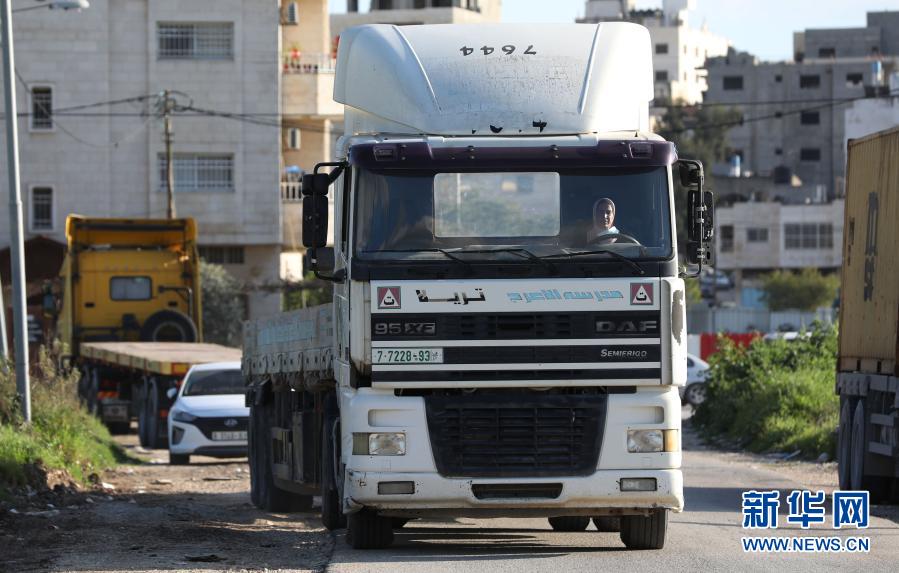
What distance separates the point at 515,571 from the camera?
37.9 ft

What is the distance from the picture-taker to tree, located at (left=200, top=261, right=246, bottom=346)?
162 feet

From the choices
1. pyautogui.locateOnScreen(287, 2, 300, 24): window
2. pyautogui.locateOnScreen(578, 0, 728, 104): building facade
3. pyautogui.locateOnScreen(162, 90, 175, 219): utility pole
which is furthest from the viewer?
pyautogui.locateOnScreen(578, 0, 728, 104): building facade

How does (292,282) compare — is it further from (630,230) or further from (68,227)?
(630,230)

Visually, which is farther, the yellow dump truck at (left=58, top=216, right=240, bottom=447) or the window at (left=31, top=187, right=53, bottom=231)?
the window at (left=31, top=187, right=53, bottom=231)

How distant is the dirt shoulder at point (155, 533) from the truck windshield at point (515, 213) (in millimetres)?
2467

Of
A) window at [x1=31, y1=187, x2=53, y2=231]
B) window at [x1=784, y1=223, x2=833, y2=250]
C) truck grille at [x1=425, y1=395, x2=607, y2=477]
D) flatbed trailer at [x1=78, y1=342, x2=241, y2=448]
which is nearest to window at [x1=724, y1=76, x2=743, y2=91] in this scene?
window at [x1=784, y1=223, x2=833, y2=250]

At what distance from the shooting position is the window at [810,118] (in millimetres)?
106500

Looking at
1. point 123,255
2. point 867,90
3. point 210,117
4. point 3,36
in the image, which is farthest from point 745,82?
point 3,36

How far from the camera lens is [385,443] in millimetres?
11984

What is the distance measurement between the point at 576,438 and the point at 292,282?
127 feet

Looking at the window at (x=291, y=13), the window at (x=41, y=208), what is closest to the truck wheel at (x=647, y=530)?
the window at (x=41, y=208)

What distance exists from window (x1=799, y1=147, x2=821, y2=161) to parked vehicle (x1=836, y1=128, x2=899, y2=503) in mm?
89705

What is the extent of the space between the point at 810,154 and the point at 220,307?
215ft

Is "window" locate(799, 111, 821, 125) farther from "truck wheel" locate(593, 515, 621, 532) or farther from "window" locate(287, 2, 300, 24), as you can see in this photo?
"truck wheel" locate(593, 515, 621, 532)
